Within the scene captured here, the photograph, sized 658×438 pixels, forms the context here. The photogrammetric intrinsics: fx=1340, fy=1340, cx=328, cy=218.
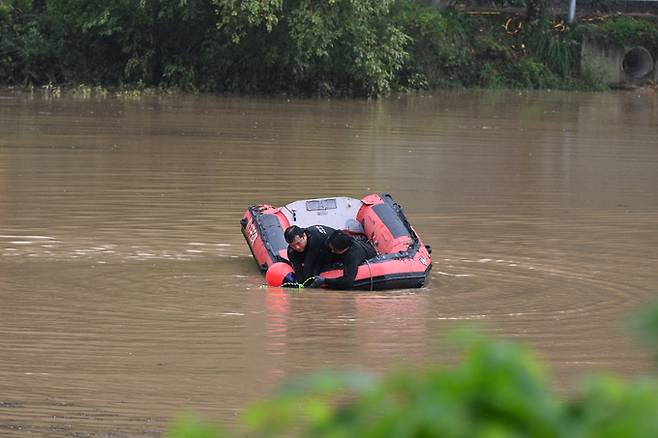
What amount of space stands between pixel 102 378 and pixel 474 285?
4797 mm

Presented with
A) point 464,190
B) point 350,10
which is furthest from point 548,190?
point 350,10

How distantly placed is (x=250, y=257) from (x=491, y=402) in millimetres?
11931

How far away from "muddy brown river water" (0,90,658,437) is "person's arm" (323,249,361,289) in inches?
6.6

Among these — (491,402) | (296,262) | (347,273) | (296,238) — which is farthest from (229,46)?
(491,402)

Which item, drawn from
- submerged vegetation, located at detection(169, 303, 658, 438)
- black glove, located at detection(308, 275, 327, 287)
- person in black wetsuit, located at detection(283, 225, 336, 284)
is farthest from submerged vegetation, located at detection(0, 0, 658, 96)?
submerged vegetation, located at detection(169, 303, 658, 438)

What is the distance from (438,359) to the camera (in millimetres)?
9117

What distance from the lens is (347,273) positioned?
1195 centimetres

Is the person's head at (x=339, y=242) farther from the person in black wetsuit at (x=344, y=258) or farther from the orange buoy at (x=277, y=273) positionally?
the orange buoy at (x=277, y=273)

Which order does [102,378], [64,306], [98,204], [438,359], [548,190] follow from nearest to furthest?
1. [102,378]
2. [438,359]
3. [64,306]
4. [98,204]
5. [548,190]

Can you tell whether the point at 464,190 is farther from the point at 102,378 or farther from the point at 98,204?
the point at 102,378

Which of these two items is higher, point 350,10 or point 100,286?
point 350,10

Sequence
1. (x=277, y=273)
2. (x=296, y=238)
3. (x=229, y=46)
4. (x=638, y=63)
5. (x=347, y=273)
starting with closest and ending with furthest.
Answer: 1. (x=347, y=273)
2. (x=296, y=238)
3. (x=277, y=273)
4. (x=229, y=46)
5. (x=638, y=63)

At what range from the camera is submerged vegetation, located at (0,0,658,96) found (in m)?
32.6

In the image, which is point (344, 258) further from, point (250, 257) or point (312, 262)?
point (250, 257)
